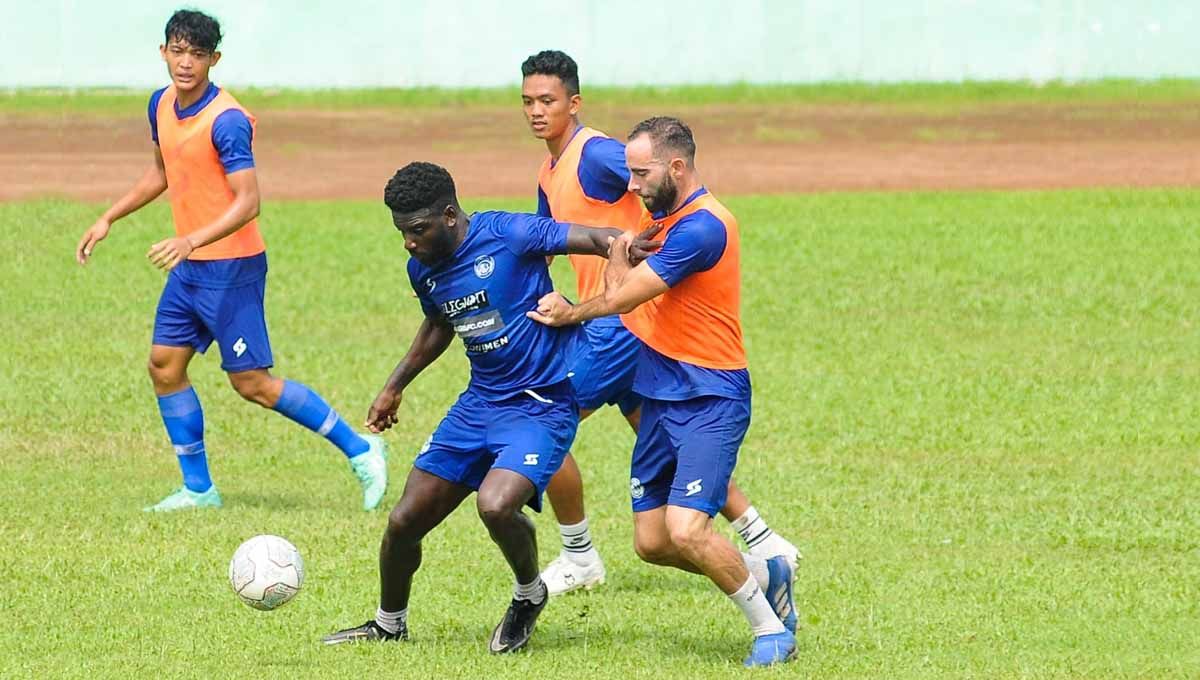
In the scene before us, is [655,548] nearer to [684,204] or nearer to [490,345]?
[490,345]

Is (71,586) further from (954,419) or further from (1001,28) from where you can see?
(1001,28)

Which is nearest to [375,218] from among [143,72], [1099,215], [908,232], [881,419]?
[908,232]

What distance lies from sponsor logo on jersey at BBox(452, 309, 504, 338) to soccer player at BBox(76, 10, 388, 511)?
289 cm

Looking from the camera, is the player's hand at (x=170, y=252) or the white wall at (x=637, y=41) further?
the white wall at (x=637, y=41)

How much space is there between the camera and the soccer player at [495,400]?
8422mm

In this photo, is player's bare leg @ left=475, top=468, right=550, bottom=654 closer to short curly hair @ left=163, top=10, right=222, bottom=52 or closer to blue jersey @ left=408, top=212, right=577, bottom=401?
blue jersey @ left=408, top=212, right=577, bottom=401

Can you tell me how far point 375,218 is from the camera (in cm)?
2308

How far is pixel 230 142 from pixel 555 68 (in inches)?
88.6

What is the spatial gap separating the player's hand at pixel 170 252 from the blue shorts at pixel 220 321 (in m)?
0.83

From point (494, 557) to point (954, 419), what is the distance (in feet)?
14.9

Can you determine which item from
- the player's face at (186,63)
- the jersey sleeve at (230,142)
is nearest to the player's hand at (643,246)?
the jersey sleeve at (230,142)

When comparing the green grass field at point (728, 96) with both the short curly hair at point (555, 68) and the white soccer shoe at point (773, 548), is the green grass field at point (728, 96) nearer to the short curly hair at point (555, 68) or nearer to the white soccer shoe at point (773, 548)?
the short curly hair at point (555, 68)

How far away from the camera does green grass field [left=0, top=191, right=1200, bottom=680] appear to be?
28.6 ft

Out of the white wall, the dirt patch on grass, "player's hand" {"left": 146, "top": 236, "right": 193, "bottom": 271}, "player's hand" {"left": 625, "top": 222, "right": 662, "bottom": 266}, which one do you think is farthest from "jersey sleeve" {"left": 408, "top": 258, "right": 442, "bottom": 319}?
the white wall
